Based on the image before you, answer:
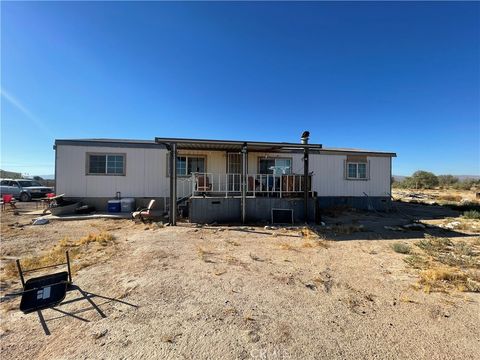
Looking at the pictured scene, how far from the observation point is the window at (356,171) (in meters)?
12.8

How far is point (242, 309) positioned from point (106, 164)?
10465 mm

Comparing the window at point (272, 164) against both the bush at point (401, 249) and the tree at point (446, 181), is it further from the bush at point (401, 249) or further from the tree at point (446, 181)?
the tree at point (446, 181)

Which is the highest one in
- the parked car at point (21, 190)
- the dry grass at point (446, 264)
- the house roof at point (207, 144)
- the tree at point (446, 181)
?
the house roof at point (207, 144)

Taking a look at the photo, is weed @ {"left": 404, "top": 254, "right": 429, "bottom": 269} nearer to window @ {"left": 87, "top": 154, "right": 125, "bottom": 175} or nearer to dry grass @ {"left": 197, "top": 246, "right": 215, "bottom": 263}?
dry grass @ {"left": 197, "top": 246, "right": 215, "bottom": 263}

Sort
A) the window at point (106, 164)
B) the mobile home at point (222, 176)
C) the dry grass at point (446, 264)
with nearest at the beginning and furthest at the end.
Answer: the dry grass at point (446, 264) < the mobile home at point (222, 176) < the window at point (106, 164)

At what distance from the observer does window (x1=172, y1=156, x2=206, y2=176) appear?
37.6 feet

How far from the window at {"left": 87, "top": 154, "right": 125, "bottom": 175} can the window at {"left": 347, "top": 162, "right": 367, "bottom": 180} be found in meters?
11.9

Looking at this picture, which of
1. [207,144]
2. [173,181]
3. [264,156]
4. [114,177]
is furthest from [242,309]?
[114,177]

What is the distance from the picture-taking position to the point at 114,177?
1090cm

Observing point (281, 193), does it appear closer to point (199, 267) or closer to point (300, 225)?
point (300, 225)

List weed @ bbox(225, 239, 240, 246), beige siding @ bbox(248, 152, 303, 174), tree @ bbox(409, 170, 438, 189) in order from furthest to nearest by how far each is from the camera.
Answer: tree @ bbox(409, 170, 438, 189)
beige siding @ bbox(248, 152, 303, 174)
weed @ bbox(225, 239, 240, 246)

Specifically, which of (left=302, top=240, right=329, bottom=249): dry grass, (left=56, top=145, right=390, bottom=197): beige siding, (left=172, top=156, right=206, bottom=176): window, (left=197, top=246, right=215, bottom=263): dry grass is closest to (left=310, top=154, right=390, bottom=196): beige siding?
(left=56, top=145, right=390, bottom=197): beige siding

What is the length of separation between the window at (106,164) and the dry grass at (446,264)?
11.4 meters

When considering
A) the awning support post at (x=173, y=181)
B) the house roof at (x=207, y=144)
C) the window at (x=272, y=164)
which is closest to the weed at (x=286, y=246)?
the house roof at (x=207, y=144)
